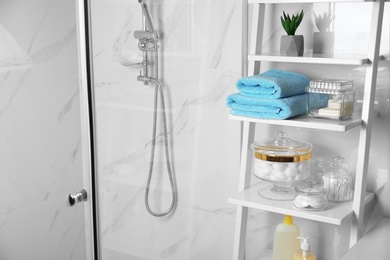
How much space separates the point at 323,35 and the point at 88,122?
89 centimetres

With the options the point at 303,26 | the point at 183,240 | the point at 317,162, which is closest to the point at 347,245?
the point at 317,162

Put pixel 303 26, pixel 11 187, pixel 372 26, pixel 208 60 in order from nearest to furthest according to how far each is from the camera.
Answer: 1. pixel 372 26
2. pixel 11 187
3. pixel 303 26
4. pixel 208 60

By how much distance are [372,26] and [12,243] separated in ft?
4.59

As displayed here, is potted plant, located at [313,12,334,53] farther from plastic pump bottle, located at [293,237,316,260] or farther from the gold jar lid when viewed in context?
plastic pump bottle, located at [293,237,316,260]

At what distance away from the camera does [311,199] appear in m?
1.89

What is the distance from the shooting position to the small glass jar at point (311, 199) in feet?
6.20

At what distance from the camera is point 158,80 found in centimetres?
229

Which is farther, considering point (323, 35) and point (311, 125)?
point (323, 35)

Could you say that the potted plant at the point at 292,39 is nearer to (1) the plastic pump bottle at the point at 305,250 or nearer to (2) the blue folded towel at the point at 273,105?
(2) the blue folded towel at the point at 273,105

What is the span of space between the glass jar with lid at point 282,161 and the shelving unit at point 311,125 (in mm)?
87

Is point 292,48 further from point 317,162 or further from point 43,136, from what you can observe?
point 43,136

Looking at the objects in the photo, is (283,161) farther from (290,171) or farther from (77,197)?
(77,197)

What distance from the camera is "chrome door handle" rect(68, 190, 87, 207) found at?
1.98m

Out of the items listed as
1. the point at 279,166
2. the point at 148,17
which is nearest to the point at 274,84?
the point at 279,166
